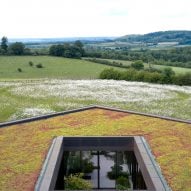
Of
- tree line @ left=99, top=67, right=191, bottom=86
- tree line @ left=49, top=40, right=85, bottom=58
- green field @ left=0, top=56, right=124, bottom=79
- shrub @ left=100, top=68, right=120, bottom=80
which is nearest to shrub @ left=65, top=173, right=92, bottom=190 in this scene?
tree line @ left=99, top=67, right=191, bottom=86

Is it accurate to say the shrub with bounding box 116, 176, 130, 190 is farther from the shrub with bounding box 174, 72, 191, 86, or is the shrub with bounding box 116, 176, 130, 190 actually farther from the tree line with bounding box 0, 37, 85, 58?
the tree line with bounding box 0, 37, 85, 58

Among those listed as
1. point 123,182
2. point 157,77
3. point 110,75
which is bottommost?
point 110,75

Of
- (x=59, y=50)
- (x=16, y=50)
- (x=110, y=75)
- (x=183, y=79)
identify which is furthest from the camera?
(x=16, y=50)

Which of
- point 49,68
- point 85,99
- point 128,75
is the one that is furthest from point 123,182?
point 49,68

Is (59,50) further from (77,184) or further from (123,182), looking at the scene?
(77,184)

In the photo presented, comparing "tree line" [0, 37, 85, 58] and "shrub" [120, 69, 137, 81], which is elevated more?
"tree line" [0, 37, 85, 58]
